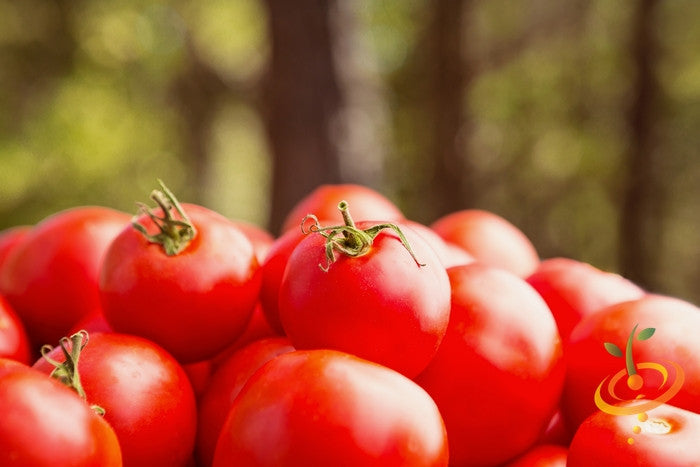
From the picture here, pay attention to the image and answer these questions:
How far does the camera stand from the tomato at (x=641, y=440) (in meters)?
1.08

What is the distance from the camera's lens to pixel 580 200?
12.5 m

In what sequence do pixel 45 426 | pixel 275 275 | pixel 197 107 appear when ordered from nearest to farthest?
1. pixel 45 426
2. pixel 275 275
3. pixel 197 107

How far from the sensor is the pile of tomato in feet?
3.34

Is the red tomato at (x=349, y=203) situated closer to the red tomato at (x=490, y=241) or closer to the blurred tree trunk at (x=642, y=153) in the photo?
the red tomato at (x=490, y=241)

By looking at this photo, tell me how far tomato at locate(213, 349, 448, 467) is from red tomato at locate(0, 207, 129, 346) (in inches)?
27.3

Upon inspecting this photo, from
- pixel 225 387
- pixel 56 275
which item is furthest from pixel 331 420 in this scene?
pixel 56 275

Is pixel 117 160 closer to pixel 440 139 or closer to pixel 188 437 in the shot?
pixel 440 139

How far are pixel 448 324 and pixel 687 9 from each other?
10829 millimetres

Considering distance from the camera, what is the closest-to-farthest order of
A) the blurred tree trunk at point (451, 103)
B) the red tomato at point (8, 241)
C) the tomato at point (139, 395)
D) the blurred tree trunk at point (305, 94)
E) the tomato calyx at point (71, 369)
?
the tomato calyx at point (71, 369) < the tomato at point (139, 395) < the red tomato at point (8, 241) < the blurred tree trunk at point (305, 94) < the blurred tree trunk at point (451, 103)

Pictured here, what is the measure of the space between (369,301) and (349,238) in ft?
0.32

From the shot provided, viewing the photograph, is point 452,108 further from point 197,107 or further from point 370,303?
point 370,303

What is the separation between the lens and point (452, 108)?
10.9 metres

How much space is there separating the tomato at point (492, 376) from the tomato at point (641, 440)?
0.42 feet

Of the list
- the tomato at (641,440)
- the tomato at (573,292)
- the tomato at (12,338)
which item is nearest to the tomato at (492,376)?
the tomato at (641,440)
